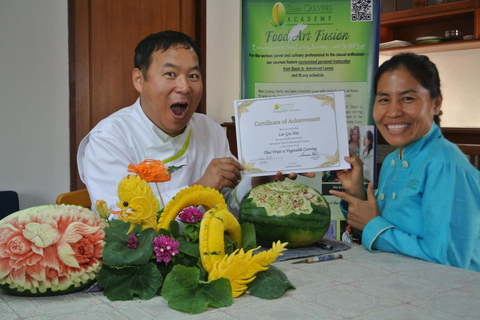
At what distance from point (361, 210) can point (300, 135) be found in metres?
0.34

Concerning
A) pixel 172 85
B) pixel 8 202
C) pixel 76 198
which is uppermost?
pixel 172 85

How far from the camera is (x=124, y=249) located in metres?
1.08

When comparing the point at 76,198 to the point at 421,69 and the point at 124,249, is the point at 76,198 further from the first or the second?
the point at 421,69

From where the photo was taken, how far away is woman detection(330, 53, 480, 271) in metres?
1.61

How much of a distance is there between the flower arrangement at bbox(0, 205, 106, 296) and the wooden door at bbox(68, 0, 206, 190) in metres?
2.58

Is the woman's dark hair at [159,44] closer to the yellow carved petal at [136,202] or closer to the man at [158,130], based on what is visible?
the man at [158,130]

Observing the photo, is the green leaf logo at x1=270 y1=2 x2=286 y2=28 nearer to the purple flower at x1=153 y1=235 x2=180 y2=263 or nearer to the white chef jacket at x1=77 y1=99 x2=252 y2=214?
the white chef jacket at x1=77 y1=99 x2=252 y2=214

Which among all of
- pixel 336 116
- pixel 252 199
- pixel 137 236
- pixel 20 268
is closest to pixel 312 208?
pixel 252 199

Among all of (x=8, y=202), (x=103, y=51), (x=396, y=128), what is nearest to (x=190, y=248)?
(x=396, y=128)

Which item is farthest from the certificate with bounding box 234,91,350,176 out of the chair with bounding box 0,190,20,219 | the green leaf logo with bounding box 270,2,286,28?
the chair with bounding box 0,190,20,219

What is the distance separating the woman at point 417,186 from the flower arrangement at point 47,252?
2.88 feet

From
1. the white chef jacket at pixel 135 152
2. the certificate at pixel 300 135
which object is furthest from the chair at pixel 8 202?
the certificate at pixel 300 135

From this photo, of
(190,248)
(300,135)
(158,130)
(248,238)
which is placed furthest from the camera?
(158,130)

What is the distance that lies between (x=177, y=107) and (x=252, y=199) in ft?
2.28
